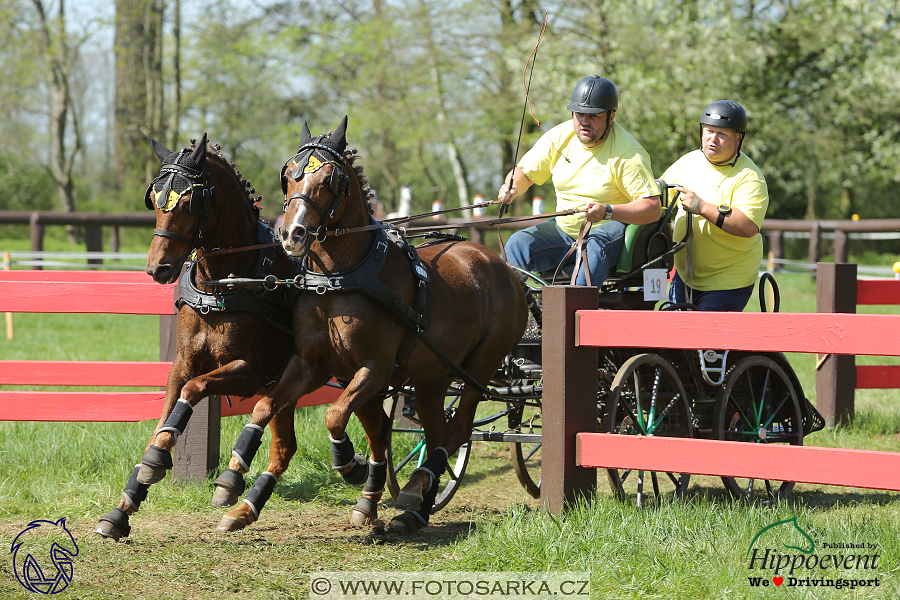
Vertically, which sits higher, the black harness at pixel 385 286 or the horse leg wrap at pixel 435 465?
the black harness at pixel 385 286

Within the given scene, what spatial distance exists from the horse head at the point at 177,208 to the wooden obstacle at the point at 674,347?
1.63 meters

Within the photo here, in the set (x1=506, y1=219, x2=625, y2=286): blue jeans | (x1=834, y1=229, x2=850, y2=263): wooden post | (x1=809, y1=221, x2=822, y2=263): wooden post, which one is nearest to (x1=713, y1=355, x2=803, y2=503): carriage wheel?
(x1=506, y1=219, x2=625, y2=286): blue jeans

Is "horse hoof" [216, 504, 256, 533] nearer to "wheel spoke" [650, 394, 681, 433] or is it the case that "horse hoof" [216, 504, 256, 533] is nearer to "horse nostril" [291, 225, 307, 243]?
"horse nostril" [291, 225, 307, 243]

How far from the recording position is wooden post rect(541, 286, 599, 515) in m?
4.00

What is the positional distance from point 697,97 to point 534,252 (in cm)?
1442

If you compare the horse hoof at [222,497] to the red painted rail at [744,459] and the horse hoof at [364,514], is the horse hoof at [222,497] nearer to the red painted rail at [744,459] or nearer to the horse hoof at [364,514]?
the horse hoof at [364,514]

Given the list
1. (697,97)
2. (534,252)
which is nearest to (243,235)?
(534,252)

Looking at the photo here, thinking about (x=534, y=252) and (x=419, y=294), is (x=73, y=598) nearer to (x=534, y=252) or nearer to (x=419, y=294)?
(x=419, y=294)

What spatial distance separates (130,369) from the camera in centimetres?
518

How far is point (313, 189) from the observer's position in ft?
12.4

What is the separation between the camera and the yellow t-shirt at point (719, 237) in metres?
5.12

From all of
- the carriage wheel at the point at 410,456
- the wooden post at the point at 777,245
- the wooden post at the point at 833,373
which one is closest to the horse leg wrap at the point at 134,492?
the carriage wheel at the point at 410,456

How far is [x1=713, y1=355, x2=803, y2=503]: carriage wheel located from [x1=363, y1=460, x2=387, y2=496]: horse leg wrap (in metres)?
1.92

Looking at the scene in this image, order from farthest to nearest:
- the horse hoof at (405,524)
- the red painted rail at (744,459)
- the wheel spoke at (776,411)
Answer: the wheel spoke at (776,411) → the horse hoof at (405,524) → the red painted rail at (744,459)
